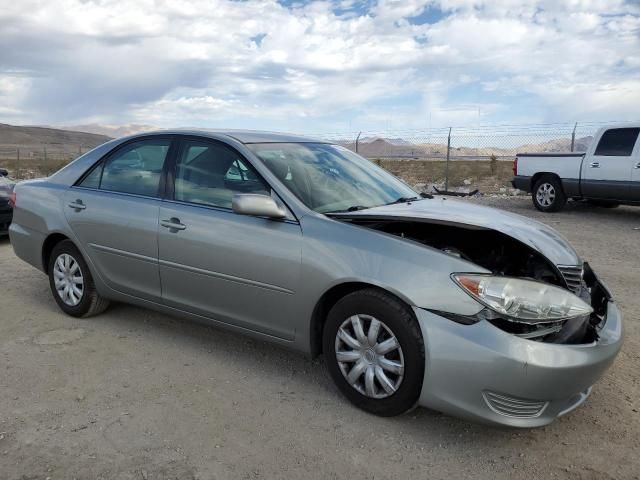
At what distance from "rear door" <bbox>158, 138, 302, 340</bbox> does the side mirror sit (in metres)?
0.10

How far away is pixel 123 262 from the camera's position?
4340 millimetres

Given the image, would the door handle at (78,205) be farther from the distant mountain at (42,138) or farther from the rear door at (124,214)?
the distant mountain at (42,138)

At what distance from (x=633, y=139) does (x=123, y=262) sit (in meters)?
10.0

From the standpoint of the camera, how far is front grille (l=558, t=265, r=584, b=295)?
3.37 meters

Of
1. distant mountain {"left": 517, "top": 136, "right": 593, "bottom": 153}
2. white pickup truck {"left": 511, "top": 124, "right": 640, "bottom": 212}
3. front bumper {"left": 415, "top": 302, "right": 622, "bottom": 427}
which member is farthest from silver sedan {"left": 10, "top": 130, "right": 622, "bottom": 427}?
distant mountain {"left": 517, "top": 136, "right": 593, "bottom": 153}

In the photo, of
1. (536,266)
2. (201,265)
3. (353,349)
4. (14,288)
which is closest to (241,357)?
(201,265)

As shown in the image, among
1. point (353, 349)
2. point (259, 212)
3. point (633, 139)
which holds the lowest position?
point (353, 349)

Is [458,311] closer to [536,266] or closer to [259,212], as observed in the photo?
[536,266]

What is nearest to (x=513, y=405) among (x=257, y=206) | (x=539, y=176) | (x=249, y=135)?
(x=257, y=206)

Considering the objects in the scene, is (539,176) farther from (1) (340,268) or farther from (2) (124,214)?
(1) (340,268)

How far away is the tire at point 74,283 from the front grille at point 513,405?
3.31 m

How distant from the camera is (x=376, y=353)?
3121 mm

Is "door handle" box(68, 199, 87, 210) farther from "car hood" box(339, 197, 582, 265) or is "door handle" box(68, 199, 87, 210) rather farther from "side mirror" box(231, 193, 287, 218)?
"car hood" box(339, 197, 582, 265)

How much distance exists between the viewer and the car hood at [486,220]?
135 inches
